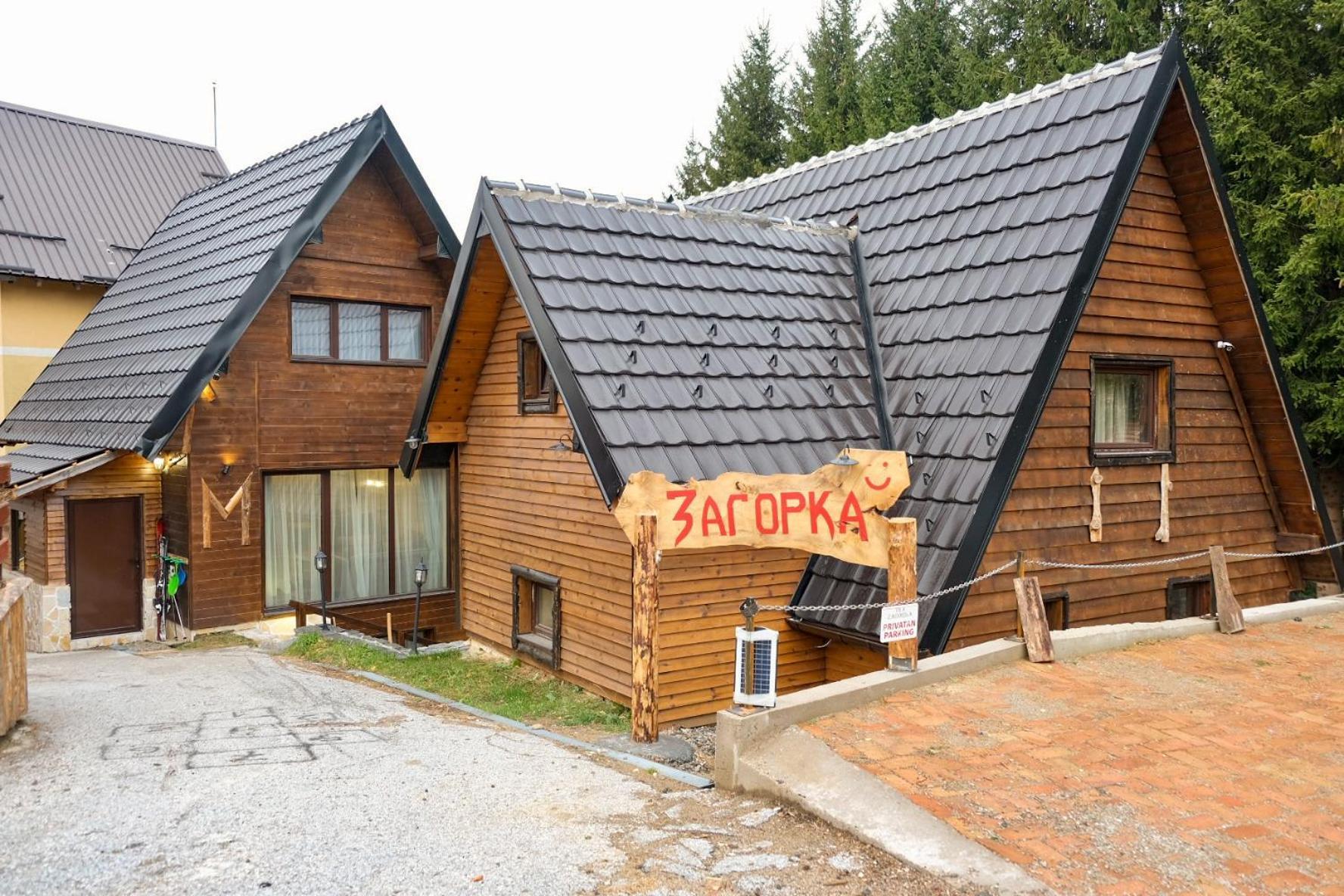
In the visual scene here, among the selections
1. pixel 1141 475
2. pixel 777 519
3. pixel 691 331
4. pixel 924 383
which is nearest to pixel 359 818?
pixel 777 519

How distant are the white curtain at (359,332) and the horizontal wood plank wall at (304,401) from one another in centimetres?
20

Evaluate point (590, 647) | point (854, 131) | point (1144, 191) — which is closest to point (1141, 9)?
point (854, 131)

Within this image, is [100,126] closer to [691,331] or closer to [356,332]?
[356,332]

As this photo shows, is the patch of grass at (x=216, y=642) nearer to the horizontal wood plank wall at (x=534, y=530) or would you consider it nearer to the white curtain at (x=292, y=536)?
the white curtain at (x=292, y=536)

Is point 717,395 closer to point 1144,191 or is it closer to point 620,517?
point 620,517

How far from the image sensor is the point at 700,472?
8570mm

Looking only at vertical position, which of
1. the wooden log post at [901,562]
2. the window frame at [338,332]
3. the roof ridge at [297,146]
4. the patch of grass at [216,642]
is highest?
the roof ridge at [297,146]

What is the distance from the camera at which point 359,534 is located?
1423cm

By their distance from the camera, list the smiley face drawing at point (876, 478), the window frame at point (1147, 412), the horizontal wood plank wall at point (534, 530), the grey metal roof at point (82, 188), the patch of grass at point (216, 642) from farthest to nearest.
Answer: the grey metal roof at point (82, 188) < the patch of grass at point (216, 642) < the window frame at point (1147, 412) < the horizontal wood plank wall at point (534, 530) < the smiley face drawing at point (876, 478)

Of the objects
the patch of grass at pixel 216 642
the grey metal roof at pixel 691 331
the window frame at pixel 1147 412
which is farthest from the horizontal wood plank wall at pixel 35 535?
the window frame at pixel 1147 412

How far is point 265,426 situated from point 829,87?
978 inches

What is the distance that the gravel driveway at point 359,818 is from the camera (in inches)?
189

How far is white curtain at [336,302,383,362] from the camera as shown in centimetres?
1434

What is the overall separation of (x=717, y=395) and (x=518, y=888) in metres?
5.53
